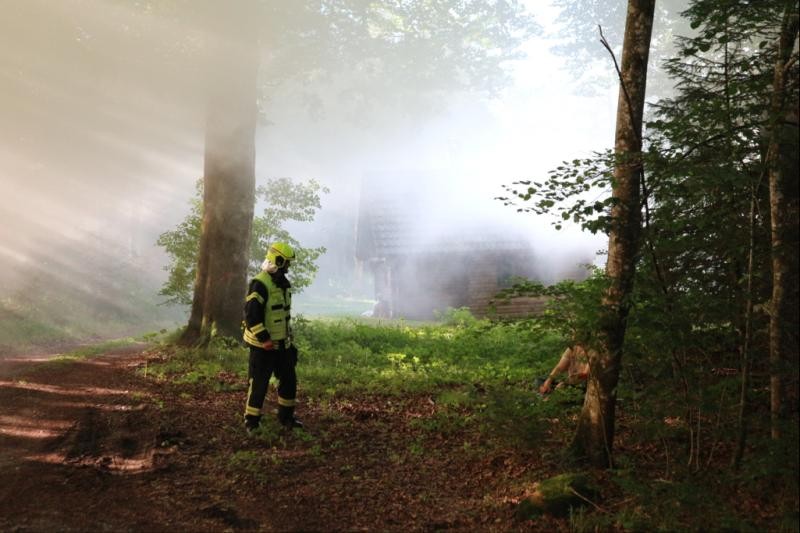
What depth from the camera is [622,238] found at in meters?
5.84

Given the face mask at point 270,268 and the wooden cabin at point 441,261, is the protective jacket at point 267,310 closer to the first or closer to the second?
the face mask at point 270,268

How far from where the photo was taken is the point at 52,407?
30.2ft

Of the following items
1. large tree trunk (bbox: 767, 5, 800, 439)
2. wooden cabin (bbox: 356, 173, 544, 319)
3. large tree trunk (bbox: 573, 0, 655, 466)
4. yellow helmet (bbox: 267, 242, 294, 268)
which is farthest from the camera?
wooden cabin (bbox: 356, 173, 544, 319)

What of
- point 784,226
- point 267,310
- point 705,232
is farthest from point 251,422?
point 784,226

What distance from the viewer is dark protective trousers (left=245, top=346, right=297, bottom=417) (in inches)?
308

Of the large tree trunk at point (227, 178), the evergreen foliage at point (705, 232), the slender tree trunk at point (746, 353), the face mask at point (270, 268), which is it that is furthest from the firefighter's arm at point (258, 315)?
the large tree trunk at point (227, 178)

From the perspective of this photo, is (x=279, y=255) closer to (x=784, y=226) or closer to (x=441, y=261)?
(x=784, y=226)

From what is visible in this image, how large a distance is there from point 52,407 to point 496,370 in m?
7.19

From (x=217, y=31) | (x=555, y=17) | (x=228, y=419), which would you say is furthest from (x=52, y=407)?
(x=555, y=17)

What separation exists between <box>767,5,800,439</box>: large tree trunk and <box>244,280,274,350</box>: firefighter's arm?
5.39 metres

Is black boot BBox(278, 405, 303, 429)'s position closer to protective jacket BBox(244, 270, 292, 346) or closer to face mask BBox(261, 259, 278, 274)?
protective jacket BBox(244, 270, 292, 346)

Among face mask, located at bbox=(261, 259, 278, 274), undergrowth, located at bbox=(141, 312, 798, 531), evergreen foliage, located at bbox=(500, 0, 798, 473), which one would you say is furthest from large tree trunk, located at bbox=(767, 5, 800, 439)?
face mask, located at bbox=(261, 259, 278, 274)

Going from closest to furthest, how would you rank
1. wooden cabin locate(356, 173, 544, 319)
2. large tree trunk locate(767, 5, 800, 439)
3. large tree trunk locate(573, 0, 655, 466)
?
large tree trunk locate(767, 5, 800, 439), large tree trunk locate(573, 0, 655, 466), wooden cabin locate(356, 173, 544, 319)

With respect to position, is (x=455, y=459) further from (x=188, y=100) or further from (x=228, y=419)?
(x=188, y=100)
